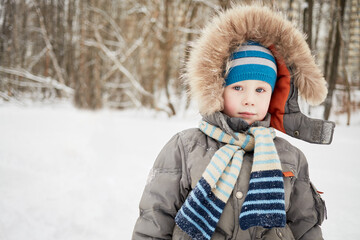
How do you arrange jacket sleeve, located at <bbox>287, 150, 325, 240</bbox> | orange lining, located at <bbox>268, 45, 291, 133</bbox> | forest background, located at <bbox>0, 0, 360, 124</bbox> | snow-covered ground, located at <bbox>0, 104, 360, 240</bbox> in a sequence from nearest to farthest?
1. jacket sleeve, located at <bbox>287, 150, 325, 240</bbox>
2. orange lining, located at <bbox>268, 45, 291, 133</bbox>
3. snow-covered ground, located at <bbox>0, 104, 360, 240</bbox>
4. forest background, located at <bbox>0, 0, 360, 124</bbox>

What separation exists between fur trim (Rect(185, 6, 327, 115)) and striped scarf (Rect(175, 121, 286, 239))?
0.28m

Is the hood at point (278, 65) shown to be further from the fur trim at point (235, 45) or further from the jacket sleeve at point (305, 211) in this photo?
the jacket sleeve at point (305, 211)

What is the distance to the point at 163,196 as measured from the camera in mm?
1028

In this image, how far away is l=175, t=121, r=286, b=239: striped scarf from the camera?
95 cm

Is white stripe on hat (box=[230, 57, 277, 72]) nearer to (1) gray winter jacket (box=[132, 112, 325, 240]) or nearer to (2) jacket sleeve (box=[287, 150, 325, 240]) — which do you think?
(1) gray winter jacket (box=[132, 112, 325, 240])

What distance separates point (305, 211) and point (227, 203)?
1.37ft

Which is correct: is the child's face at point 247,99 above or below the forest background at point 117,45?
below

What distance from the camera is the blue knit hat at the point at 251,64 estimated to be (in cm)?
112

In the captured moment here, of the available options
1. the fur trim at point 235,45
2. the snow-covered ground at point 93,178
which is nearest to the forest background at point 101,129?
the snow-covered ground at point 93,178

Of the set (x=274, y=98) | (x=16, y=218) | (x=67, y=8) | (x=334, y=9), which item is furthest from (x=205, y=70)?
(x=67, y=8)

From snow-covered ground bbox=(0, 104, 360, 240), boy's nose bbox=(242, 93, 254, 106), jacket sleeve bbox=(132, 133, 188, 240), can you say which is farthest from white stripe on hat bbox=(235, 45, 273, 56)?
snow-covered ground bbox=(0, 104, 360, 240)

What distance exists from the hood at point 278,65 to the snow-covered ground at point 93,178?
0.81m

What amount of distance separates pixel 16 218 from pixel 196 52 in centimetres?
175

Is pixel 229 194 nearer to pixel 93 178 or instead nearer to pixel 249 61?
pixel 249 61
